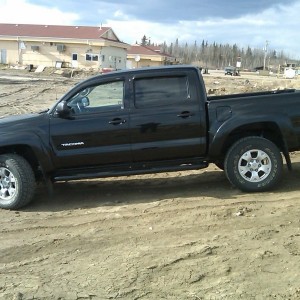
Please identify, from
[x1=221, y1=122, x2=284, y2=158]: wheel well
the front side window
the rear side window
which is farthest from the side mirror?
[x1=221, y1=122, x2=284, y2=158]: wheel well

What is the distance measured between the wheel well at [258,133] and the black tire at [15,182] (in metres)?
2.90

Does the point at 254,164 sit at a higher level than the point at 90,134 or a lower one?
lower

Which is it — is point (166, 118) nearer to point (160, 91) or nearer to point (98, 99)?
point (160, 91)

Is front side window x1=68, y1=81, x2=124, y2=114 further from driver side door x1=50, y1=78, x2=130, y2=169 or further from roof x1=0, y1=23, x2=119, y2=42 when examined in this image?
roof x1=0, y1=23, x2=119, y2=42

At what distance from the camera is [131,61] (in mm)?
83500

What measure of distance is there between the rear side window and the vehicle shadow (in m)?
1.42

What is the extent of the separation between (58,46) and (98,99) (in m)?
63.0

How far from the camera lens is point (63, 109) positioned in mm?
6590

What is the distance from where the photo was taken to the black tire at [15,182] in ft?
21.9

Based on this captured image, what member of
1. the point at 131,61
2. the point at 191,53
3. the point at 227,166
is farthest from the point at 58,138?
the point at 191,53

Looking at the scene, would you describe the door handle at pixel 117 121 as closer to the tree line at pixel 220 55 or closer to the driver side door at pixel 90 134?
the driver side door at pixel 90 134

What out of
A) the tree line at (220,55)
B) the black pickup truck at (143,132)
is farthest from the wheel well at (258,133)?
the tree line at (220,55)

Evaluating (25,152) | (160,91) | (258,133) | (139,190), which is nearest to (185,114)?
(160,91)

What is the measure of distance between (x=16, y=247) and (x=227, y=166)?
3211 mm
